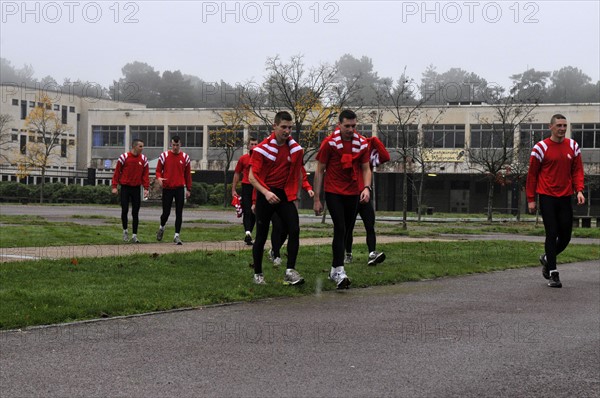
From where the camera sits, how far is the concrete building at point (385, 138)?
67062 mm

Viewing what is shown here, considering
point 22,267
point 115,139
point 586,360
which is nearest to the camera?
point 586,360

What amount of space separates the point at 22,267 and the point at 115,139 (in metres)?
76.2

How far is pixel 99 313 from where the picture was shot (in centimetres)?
755

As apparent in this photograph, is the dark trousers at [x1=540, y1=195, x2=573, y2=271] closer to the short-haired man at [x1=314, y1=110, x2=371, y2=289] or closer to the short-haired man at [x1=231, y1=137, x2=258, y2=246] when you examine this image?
the short-haired man at [x1=314, y1=110, x2=371, y2=289]

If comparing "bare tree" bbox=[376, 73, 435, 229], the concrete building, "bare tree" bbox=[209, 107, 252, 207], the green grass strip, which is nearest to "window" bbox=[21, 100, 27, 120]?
the concrete building

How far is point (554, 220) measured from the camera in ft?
37.4

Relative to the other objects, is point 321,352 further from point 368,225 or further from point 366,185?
point 368,225

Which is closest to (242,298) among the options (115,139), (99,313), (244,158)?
(99,313)

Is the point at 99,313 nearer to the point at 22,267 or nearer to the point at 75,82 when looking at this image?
the point at 22,267

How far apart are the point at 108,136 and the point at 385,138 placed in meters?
30.4

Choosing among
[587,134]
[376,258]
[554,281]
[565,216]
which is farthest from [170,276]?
[587,134]

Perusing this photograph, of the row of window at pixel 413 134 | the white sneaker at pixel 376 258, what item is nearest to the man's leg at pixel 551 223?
the white sneaker at pixel 376 258

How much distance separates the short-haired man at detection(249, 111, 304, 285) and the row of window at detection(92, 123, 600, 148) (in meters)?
43.2

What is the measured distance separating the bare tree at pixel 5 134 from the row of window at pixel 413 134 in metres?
8.00
